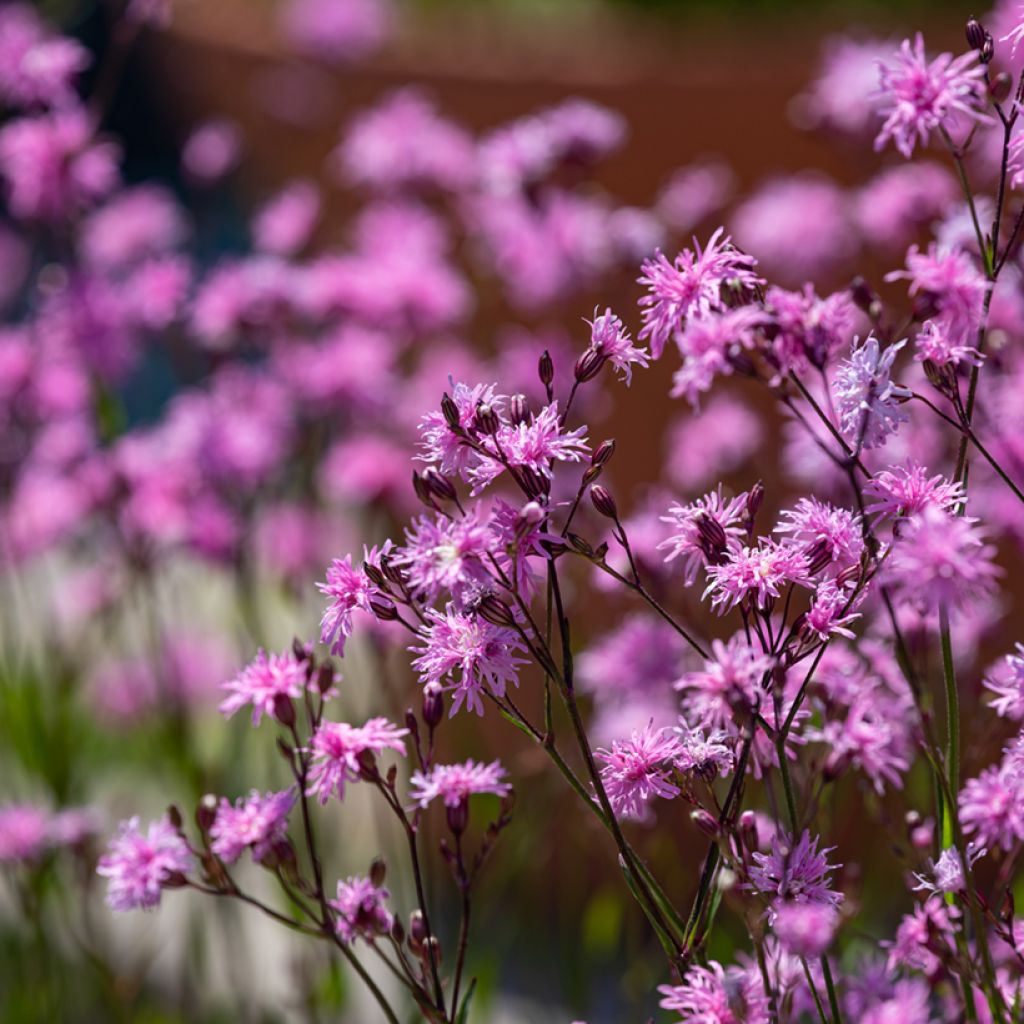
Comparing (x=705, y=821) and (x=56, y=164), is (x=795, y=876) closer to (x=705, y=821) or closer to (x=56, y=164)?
(x=705, y=821)

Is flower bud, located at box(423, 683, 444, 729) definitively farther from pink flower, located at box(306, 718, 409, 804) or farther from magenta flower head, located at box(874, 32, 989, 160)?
magenta flower head, located at box(874, 32, 989, 160)

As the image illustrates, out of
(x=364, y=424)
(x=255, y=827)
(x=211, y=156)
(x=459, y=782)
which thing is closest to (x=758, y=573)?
(x=459, y=782)

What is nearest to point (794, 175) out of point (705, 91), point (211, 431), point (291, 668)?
point (705, 91)

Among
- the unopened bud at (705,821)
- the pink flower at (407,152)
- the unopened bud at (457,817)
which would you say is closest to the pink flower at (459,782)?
the unopened bud at (457,817)

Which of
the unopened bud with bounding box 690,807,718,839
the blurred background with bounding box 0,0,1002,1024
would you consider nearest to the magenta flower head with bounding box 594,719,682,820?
the unopened bud with bounding box 690,807,718,839

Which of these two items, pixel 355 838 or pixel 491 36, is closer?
pixel 355 838

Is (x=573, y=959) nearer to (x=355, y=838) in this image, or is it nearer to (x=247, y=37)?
(x=355, y=838)
